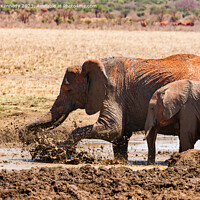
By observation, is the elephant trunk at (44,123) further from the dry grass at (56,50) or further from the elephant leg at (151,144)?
the dry grass at (56,50)

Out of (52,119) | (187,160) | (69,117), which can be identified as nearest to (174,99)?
(187,160)

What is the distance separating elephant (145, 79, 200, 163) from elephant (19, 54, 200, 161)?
0.51 meters

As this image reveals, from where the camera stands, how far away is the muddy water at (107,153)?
306 inches

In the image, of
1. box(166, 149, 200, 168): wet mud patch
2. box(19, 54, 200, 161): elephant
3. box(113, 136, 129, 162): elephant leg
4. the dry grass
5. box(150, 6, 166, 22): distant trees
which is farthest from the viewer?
box(150, 6, 166, 22): distant trees

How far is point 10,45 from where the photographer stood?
2092cm

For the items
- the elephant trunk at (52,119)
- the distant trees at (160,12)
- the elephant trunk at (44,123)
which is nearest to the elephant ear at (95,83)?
the elephant trunk at (52,119)

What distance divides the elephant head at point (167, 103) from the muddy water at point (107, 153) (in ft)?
2.22

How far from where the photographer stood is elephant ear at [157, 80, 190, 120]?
25.8ft

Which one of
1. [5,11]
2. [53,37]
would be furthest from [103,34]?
[5,11]

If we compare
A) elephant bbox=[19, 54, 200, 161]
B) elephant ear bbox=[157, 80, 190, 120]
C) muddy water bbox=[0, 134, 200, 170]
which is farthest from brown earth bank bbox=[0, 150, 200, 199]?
elephant bbox=[19, 54, 200, 161]

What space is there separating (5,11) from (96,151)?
41.8 metres

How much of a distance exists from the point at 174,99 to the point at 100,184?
2.51 m

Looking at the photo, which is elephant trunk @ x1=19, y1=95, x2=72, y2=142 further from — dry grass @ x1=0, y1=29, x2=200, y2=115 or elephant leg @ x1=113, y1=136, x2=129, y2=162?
dry grass @ x1=0, y1=29, x2=200, y2=115

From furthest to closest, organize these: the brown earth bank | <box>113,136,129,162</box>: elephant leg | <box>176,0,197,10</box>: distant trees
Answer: <box>176,0,197,10</box>: distant trees < <box>113,136,129,162</box>: elephant leg < the brown earth bank
